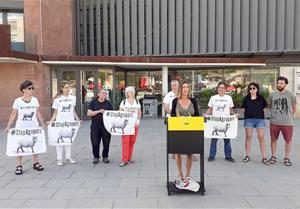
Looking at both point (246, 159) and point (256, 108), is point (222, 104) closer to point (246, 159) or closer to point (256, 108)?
point (256, 108)

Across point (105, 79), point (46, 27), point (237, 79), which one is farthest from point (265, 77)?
point (46, 27)

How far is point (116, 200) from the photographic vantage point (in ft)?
14.4

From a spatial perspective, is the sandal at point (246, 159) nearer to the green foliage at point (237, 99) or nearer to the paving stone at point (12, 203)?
the paving stone at point (12, 203)

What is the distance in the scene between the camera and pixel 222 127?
21.6ft

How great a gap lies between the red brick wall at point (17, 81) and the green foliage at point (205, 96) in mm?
7463

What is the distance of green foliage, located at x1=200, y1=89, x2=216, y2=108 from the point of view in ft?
50.7

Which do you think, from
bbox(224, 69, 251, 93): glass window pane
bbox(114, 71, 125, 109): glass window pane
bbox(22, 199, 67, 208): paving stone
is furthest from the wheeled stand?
bbox(224, 69, 251, 93): glass window pane

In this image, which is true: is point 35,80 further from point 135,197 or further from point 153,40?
point 135,197

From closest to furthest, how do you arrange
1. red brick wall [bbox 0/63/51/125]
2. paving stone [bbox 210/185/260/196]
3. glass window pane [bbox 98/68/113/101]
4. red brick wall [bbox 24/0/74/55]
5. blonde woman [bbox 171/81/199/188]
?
paving stone [bbox 210/185/260/196] < blonde woman [bbox 171/81/199/188] < red brick wall [bbox 0/63/51/125] < red brick wall [bbox 24/0/74/55] < glass window pane [bbox 98/68/113/101]

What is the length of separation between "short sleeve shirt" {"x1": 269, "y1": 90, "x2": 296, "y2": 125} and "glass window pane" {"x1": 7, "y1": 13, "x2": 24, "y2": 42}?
11546 millimetres

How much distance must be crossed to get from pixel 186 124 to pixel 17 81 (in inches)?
419

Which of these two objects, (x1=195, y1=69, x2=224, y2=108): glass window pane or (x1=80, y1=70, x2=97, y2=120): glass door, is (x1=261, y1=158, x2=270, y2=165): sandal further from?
(x1=195, y1=69, x2=224, y2=108): glass window pane

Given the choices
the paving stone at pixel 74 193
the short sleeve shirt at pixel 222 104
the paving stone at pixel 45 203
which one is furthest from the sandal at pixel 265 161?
the paving stone at pixel 45 203

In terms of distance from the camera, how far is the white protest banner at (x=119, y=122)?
21.0 ft
